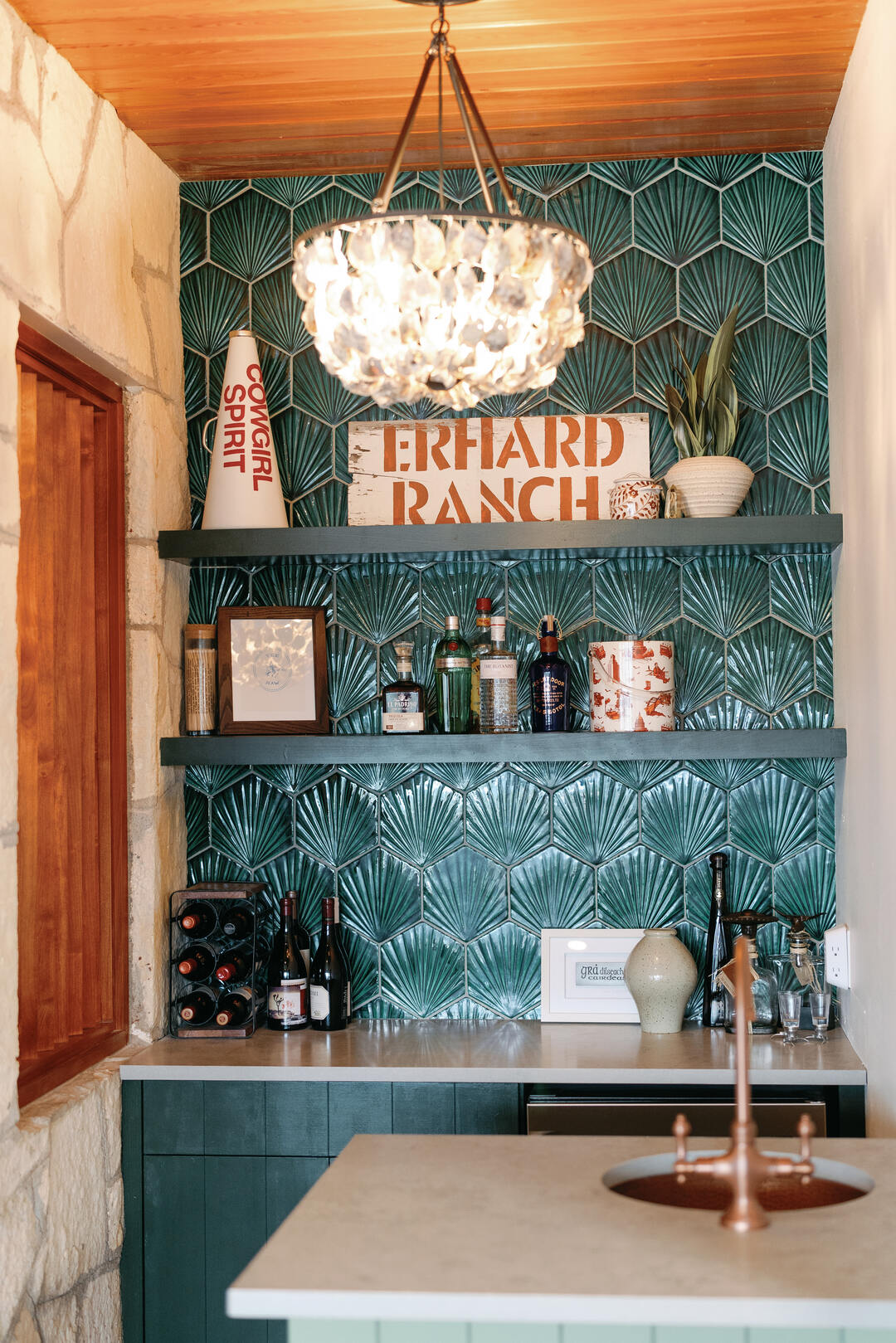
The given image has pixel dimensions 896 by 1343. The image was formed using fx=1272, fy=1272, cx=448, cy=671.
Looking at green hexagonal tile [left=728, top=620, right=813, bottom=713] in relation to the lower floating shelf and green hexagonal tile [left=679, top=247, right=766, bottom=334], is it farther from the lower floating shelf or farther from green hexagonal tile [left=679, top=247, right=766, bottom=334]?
green hexagonal tile [left=679, top=247, right=766, bottom=334]

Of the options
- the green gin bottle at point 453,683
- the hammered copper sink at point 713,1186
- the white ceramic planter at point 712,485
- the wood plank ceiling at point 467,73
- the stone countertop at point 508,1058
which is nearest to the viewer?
the hammered copper sink at point 713,1186

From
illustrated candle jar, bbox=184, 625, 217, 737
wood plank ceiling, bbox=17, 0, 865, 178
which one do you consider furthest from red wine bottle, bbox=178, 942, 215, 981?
wood plank ceiling, bbox=17, 0, 865, 178

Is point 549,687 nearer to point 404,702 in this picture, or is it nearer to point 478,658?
point 478,658

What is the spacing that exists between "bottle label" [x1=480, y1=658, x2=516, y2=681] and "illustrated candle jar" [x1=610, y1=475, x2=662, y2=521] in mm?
409

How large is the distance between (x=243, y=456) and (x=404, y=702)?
70cm

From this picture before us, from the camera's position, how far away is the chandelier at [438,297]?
55.8 inches

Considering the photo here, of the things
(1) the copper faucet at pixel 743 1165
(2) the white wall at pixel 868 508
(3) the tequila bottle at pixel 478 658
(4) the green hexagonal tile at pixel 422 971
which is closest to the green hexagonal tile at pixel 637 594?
(3) the tequila bottle at pixel 478 658

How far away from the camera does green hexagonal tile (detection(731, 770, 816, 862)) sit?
3012 millimetres

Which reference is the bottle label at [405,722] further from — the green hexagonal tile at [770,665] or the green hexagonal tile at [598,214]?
the green hexagonal tile at [598,214]

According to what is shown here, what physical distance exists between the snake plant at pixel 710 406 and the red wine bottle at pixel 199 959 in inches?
62.7

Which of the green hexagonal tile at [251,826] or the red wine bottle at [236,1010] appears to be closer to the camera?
the red wine bottle at [236,1010]

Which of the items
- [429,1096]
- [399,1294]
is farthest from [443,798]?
[399,1294]

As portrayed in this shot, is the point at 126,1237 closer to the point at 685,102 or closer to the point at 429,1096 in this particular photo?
the point at 429,1096

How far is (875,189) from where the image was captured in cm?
232
